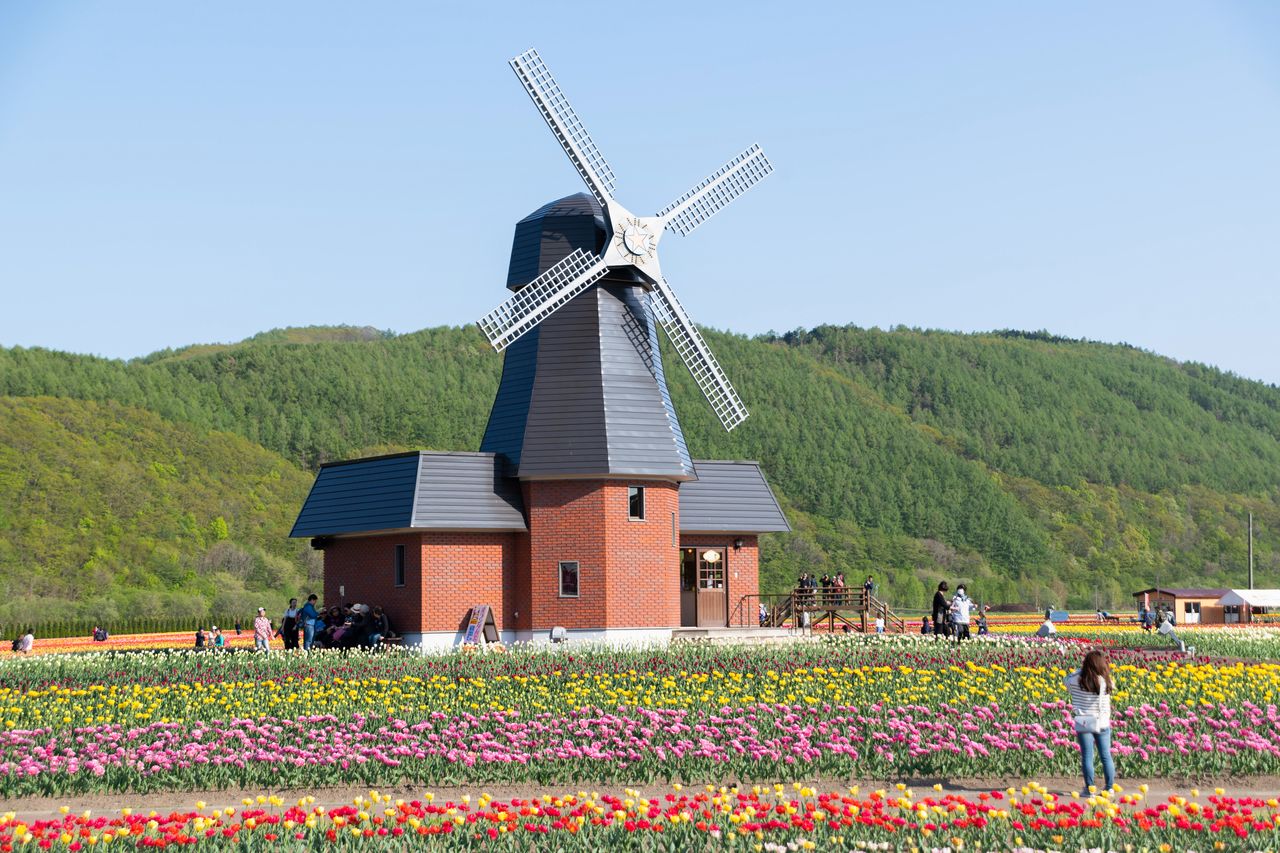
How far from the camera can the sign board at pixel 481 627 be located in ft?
97.7

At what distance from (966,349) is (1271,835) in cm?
15766

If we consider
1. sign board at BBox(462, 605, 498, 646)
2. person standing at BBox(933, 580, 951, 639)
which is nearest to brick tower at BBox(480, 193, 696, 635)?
sign board at BBox(462, 605, 498, 646)

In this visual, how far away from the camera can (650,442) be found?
1211 inches

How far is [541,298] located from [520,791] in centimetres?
1778

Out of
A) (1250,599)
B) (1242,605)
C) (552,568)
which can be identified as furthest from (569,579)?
(1250,599)

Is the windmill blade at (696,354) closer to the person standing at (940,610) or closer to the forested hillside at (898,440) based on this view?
the person standing at (940,610)

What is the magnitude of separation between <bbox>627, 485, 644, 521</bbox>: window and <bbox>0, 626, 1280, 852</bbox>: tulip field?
8.29 meters

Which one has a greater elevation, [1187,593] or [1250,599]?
[1187,593]

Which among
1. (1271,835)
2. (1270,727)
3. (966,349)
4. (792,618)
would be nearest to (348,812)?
(1271,835)

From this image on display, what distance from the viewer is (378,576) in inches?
1238

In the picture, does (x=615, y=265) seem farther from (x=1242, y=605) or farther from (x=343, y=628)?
(x=1242, y=605)

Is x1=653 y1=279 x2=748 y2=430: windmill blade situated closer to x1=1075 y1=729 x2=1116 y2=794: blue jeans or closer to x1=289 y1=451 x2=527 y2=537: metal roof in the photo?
x1=289 y1=451 x2=527 y2=537: metal roof

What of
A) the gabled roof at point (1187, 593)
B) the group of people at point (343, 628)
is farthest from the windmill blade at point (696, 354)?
the gabled roof at point (1187, 593)

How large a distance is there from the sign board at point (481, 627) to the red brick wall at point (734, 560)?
254 inches
